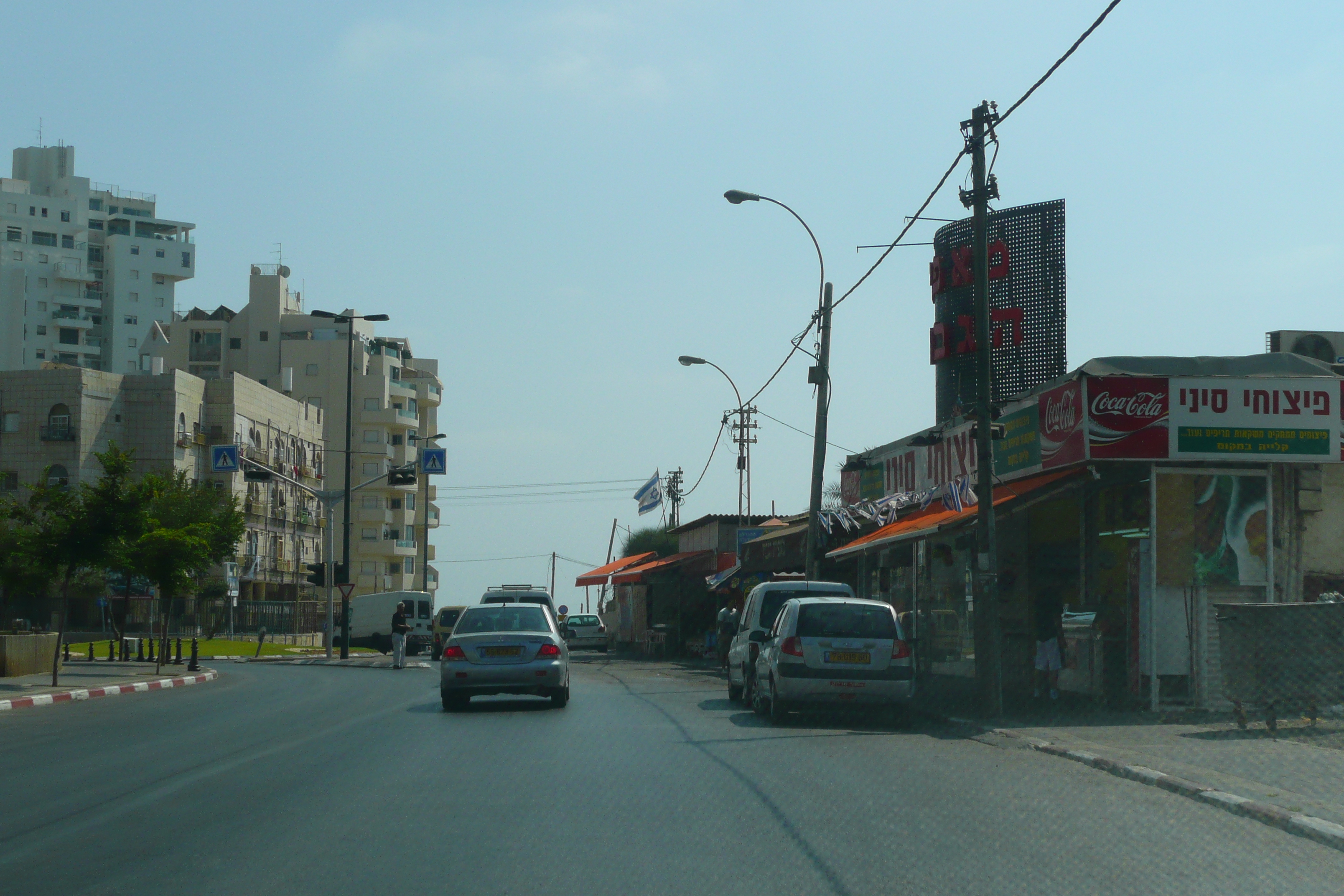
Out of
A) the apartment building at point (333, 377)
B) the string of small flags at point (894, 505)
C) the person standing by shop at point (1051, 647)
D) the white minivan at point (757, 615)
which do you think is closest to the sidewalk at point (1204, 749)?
the person standing by shop at point (1051, 647)

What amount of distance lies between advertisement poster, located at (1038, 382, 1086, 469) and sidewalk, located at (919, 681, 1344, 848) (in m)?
3.60

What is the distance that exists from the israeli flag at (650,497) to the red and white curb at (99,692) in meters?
32.0

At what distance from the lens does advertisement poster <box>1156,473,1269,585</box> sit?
62.4 feet

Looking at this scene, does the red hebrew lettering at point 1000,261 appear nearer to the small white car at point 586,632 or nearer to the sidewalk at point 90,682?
the sidewalk at point 90,682

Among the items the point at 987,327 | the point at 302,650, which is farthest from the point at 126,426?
the point at 987,327

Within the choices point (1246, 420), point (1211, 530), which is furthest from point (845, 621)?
point (1246, 420)

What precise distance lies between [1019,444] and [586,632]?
125 feet

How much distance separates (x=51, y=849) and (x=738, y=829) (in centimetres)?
420

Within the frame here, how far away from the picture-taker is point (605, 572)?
204 feet

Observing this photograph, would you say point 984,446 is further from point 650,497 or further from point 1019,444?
point 650,497

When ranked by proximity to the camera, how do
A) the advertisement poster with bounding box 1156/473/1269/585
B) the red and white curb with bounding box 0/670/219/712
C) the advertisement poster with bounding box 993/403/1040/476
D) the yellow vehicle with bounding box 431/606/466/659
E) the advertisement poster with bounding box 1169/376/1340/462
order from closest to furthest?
the advertisement poster with bounding box 1169/376/1340/462, the advertisement poster with bounding box 1156/473/1269/585, the advertisement poster with bounding box 993/403/1040/476, the red and white curb with bounding box 0/670/219/712, the yellow vehicle with bounding box 431/606/466/659

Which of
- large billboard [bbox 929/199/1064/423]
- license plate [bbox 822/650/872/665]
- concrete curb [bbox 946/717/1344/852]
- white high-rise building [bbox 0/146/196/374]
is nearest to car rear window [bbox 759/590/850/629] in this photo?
license plate [bbox 822/650/872/665]

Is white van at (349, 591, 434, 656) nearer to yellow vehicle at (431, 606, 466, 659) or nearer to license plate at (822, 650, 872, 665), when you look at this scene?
yellow vehicle at (431, 606, 466, 659)

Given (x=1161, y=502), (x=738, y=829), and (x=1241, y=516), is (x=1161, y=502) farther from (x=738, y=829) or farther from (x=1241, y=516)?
(x=738, y=829)
